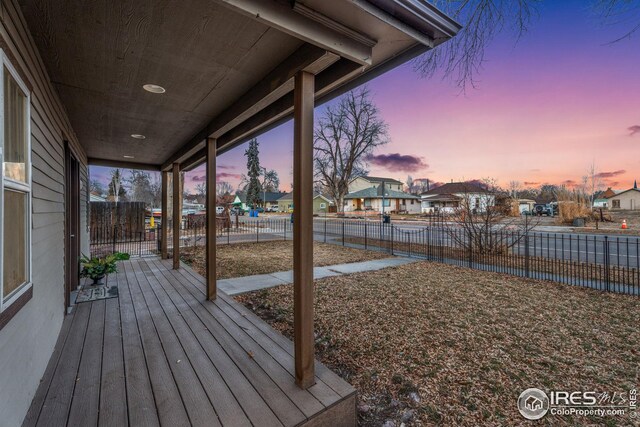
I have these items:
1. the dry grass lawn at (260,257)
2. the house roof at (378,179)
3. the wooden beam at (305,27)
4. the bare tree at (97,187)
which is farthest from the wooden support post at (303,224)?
the house roof at (378,179)

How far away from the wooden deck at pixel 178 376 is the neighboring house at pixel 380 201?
3520cm

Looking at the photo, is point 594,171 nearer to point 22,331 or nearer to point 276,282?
point 276,282

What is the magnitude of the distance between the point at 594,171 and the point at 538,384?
32.4m

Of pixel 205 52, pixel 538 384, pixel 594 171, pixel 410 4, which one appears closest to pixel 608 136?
pixel 538 384

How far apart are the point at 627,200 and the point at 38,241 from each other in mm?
59417

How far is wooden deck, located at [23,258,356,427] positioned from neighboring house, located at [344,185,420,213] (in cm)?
3520

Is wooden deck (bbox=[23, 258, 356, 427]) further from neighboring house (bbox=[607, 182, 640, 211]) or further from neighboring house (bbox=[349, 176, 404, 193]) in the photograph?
neighboring house (bbox=[607, 182, 640, 211])

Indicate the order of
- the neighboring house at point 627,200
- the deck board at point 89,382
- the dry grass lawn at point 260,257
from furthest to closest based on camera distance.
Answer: the neighboring house at point 627,200
the dry grass lawn at point 260,257
the deck board at point 89,382

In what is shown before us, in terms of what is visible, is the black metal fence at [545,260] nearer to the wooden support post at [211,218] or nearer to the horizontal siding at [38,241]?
the wooden support post at [211,218]

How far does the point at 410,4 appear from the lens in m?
1.63

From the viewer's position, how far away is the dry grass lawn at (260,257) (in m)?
6.67

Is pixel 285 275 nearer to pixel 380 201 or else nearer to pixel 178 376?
pixel 178 376

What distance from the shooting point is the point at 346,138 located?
30.4 meters

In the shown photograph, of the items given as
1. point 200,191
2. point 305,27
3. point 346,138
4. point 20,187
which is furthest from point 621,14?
point 200,191
